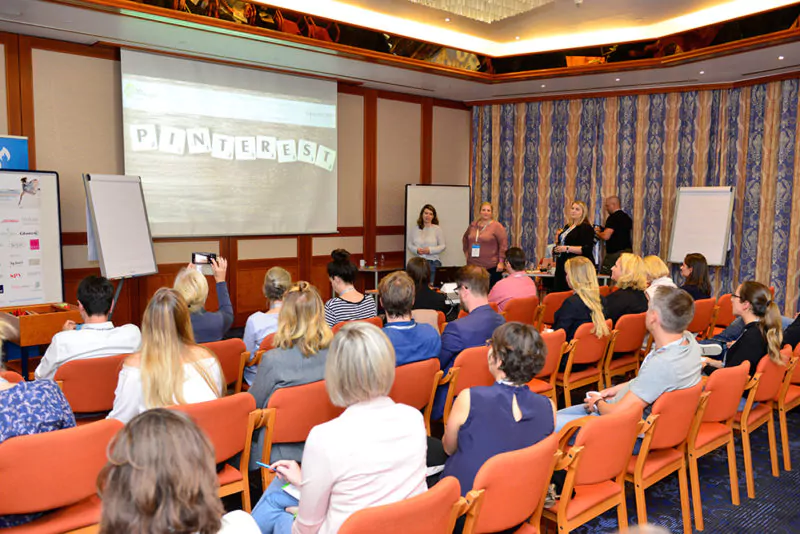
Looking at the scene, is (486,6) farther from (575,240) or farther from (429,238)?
(429,238)

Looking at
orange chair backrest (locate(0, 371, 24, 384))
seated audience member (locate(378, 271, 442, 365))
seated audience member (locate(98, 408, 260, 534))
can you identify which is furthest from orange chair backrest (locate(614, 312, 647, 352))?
seated audience member (locate(98, 408, 260, 534))

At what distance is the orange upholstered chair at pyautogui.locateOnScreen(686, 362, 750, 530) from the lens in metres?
3.11

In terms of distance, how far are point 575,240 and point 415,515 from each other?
6.72m

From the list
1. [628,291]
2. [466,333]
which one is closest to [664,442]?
[466,333]

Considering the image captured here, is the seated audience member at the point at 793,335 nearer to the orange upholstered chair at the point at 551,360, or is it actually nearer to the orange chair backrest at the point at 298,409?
the orange upholstered chair at the point at 551,360

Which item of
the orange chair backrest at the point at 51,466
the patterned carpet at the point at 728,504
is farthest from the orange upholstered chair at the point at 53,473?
the patterned carpet at the point at 728,504

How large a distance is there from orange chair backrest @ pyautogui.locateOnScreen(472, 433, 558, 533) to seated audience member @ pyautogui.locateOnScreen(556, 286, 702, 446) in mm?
969

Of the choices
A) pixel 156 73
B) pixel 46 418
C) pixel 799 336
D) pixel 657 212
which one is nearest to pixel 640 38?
pixel 657 212

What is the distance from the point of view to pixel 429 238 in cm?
938

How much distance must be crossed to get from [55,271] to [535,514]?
539cm

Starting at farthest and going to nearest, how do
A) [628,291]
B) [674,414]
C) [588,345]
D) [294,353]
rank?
[628,291] → [588,345] → [294,353] → [674,414]

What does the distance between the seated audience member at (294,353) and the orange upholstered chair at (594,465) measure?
3.85 ft

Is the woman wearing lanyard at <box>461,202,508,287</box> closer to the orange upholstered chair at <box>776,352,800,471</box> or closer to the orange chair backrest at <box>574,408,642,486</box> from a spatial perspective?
the orange upholstered chair at <box>776,352,800,471</box>

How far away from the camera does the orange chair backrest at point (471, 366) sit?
3.53m
